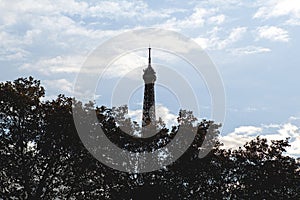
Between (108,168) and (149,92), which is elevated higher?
(149,92)

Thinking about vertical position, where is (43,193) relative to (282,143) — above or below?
below

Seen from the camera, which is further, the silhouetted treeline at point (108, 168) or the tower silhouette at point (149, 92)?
the tower silhouette at point (149, 92)

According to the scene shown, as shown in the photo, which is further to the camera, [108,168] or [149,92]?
[149,92]

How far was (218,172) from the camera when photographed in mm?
38469

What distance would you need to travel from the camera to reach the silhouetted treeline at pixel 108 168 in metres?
37.7

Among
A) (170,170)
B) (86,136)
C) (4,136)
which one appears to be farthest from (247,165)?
(4,136)

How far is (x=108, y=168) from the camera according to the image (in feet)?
128

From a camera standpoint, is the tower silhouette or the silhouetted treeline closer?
the silhouetted treeline

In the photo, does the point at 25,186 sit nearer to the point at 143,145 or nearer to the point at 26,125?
the point at 26,125

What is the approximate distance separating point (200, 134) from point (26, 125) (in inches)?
542

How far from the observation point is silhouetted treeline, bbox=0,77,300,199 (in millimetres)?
37719

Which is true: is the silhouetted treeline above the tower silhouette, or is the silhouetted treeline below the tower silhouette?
below

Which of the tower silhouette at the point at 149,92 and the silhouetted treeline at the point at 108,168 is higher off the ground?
the tower silhouette at the point at 149,92

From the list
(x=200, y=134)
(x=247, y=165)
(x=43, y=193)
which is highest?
(x=200, y=134)
